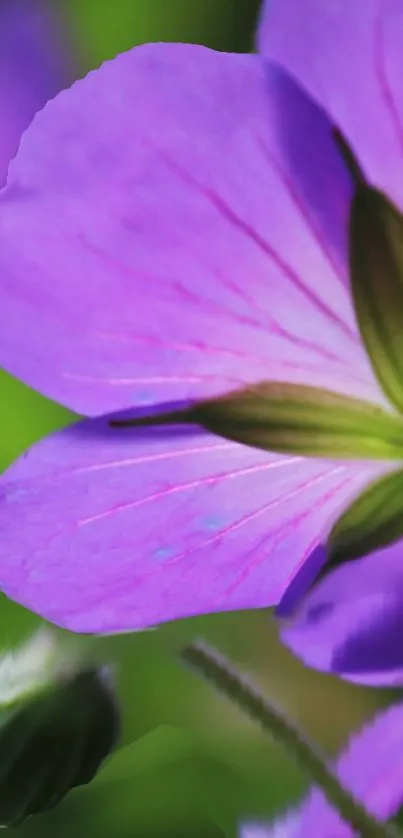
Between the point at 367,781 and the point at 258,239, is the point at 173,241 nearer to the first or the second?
the point at 258,239

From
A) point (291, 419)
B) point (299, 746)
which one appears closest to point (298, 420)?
point (291, 419)

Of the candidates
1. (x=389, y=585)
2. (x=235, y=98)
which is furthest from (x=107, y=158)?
(x=389, y=585)

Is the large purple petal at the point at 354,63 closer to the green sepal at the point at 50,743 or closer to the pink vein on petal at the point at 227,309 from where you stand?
the pink vein on petal at the point at 227,309

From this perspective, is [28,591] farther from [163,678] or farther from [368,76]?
[368,76]

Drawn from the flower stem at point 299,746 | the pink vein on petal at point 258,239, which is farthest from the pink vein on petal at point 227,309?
the flower stem at point 299,746

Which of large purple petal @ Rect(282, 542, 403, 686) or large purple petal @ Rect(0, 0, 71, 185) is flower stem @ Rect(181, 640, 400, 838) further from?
large purple petal @ Rect(0, 0, 71, 185)

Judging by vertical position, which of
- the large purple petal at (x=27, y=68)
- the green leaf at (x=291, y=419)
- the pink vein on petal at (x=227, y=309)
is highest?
the large purple petal at (x=27, y=68)
